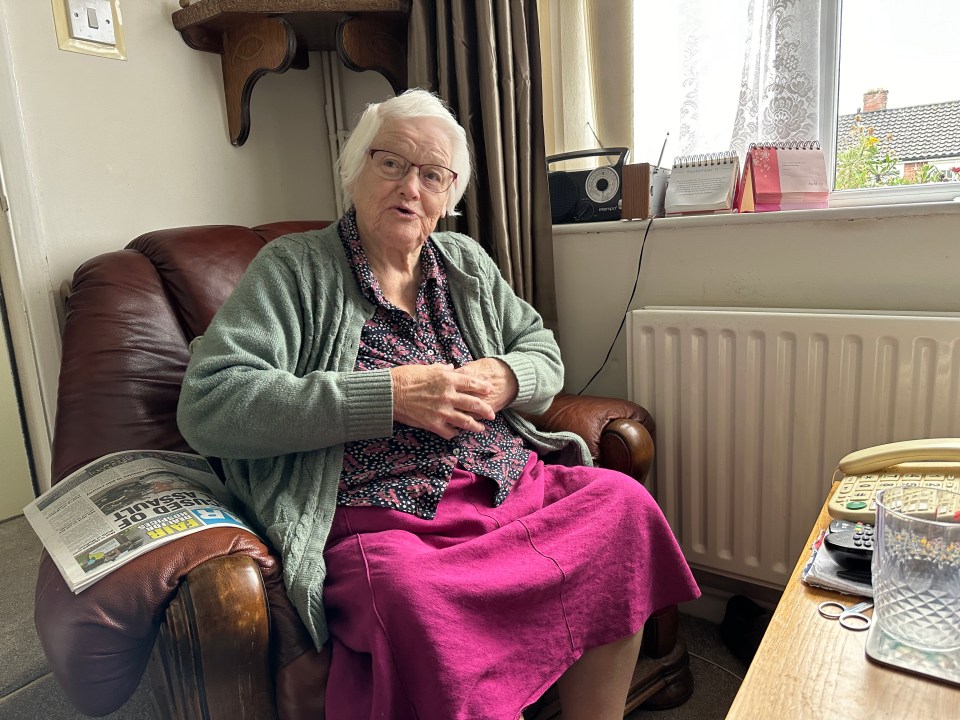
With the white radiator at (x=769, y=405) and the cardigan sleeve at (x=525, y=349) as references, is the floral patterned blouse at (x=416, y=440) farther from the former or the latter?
the white radiator at (x=769, y=405)

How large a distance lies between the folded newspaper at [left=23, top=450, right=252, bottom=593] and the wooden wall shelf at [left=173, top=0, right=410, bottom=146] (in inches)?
42.0

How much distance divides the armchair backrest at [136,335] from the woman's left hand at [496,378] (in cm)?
57

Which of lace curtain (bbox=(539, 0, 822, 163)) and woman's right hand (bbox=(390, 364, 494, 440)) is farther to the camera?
lace curtain (bbox=(539, 0, 822, 163))

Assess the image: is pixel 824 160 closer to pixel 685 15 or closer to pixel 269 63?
pixel 685 15

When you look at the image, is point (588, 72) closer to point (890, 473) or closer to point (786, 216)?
point (786, 216)

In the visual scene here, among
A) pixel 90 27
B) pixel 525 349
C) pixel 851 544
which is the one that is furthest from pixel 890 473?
pixel 90 27

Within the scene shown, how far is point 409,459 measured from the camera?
116cm

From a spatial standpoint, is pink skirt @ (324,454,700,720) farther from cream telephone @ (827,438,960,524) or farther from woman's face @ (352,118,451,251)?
woman's face @ (352,118,451,251)

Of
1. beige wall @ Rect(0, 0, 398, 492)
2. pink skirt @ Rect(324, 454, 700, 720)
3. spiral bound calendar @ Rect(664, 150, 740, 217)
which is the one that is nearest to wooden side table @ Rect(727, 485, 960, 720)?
pink skirt @ Rect(324, 454, 700, 720)

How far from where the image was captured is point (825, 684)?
620 millimetres

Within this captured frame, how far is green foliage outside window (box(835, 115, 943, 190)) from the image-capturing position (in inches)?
59.6

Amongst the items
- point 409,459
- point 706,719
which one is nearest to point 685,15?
point 409,459

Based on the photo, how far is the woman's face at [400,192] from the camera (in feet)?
4.25

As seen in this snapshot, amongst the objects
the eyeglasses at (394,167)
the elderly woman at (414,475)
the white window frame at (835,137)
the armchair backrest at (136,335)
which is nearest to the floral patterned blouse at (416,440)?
the elderly woman at (414,475)
